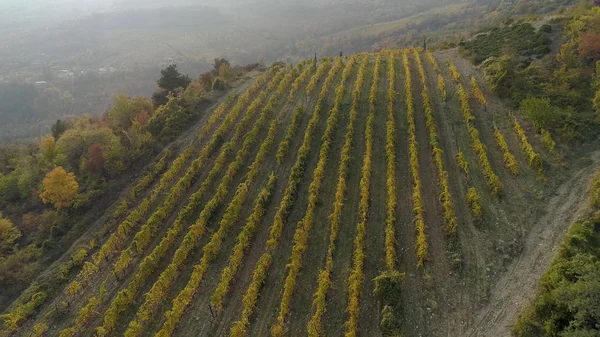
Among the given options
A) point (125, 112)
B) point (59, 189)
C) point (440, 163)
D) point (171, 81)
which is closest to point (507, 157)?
point (440, 163)

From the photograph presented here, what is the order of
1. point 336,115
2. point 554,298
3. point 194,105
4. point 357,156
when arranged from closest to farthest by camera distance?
1. point 554,298
2. point 357,156
3. point 336,115
4. point 194,105

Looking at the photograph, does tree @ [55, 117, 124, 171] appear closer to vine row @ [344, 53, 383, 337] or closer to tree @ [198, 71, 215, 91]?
tree @ [198, 71, 215, 91]

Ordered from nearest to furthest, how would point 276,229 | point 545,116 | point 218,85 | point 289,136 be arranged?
point 276,229 < point 545,116 < point 289,136 < point 218,85

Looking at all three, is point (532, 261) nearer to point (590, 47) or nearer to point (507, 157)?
point (507, 157)

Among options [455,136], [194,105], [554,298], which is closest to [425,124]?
[455,136]

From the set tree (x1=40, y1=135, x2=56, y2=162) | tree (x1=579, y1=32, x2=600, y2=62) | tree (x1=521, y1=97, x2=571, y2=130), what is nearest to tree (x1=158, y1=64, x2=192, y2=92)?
tree (x1=40, y1=135, x2=56, y2=162)

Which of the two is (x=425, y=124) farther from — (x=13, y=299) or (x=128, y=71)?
(x=128, y=71)

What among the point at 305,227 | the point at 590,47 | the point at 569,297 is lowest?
the point at 305,227
